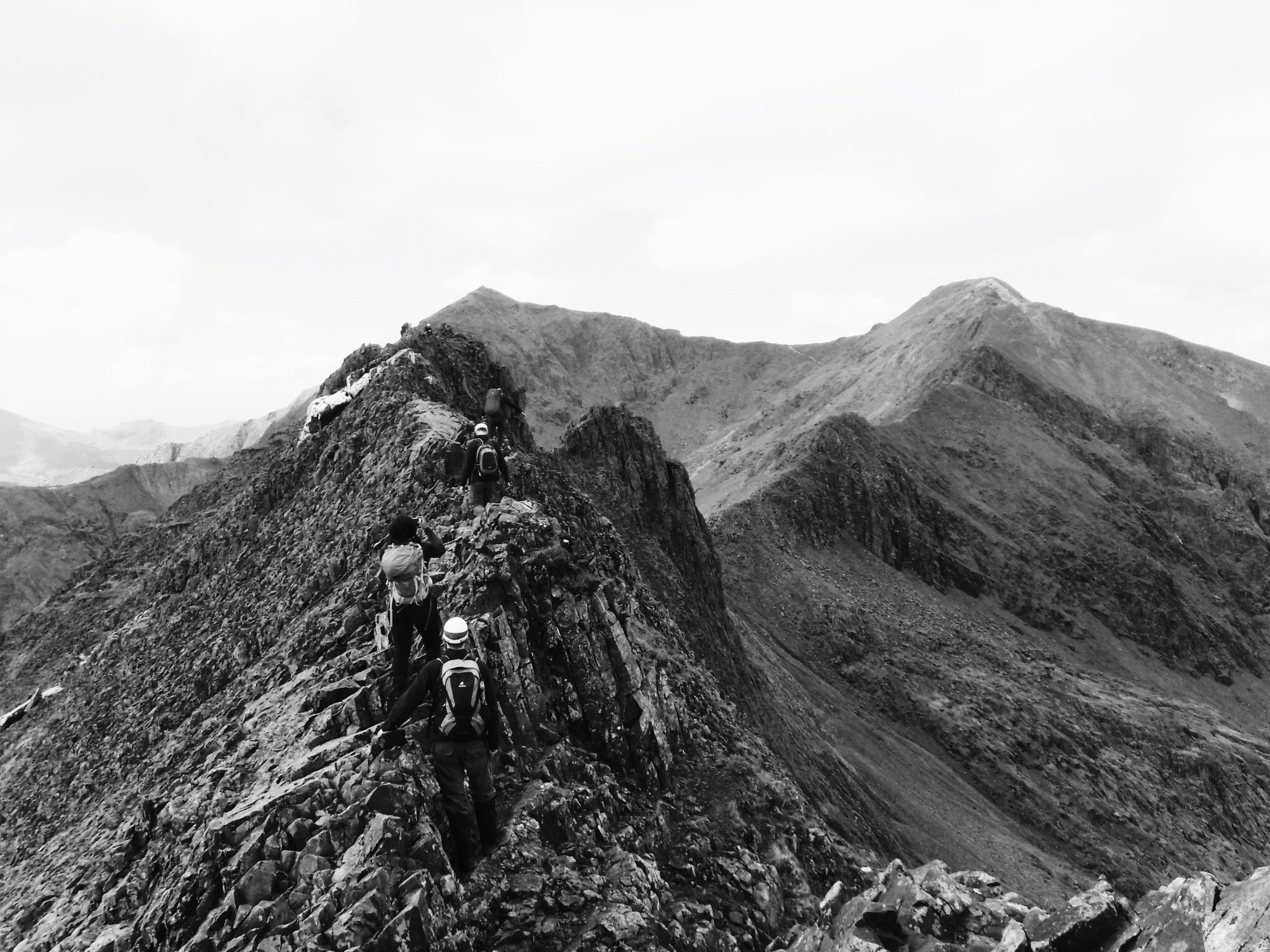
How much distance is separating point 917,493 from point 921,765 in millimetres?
31715

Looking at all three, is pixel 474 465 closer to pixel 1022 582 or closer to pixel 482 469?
pixel 482 469

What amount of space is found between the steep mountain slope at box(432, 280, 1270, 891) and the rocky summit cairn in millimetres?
10802

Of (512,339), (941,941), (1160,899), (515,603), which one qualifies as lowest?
(941,941)

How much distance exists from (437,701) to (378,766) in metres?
1.12

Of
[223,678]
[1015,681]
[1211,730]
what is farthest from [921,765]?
[223,678]

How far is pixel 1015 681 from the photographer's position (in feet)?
174

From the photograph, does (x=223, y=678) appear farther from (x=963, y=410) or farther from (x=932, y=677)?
(x=963, y=410)

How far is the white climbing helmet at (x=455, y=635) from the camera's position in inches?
387

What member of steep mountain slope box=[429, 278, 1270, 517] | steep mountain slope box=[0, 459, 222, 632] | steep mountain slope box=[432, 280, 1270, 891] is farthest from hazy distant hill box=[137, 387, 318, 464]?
steep mountain slope box=[432, 280, 1270, 891]

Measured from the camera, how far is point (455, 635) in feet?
32.3

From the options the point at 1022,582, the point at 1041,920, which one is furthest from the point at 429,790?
the point at 1022,582

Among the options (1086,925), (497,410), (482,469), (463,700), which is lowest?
(1086,925)

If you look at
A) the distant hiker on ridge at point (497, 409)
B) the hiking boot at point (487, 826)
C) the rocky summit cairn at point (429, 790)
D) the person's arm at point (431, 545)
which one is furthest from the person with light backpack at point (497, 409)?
the hiking boot at point (487, 826)

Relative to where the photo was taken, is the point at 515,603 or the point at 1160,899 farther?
the point at 515,603
